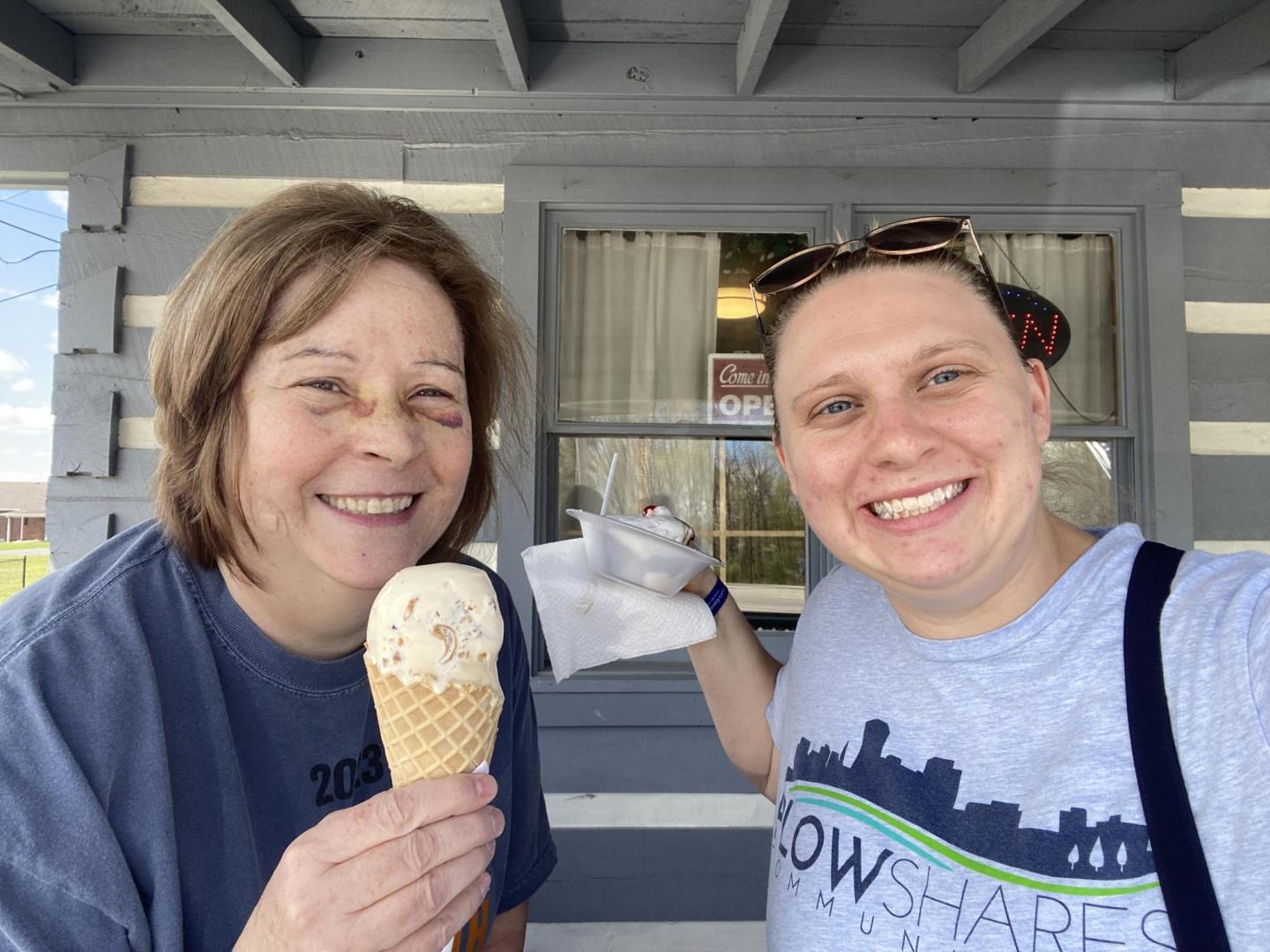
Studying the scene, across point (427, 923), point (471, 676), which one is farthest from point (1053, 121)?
point (427, 923)

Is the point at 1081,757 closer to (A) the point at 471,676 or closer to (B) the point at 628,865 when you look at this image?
(A) the point at 471,676

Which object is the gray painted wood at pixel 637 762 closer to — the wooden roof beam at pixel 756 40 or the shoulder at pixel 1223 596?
the shoulder at pixel 1223 596

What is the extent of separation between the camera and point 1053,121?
327cm

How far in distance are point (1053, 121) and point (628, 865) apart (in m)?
3.51

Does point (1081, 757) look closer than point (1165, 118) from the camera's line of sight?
Yes

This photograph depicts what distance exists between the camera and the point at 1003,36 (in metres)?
2.92

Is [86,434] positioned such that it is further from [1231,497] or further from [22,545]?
[1231,497]

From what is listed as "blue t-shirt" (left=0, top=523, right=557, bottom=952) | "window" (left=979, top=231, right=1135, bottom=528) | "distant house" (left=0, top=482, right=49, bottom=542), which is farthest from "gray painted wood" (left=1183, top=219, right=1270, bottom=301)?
"distant house" (left=0, top=482, right=49, bottom=542)

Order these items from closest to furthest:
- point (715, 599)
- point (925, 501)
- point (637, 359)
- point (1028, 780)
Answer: point (1028, 780)
point (925, 501)
point (715, 599)
point (637, 359)

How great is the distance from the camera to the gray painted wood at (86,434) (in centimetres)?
310

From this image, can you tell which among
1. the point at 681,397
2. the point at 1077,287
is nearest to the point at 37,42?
the point at 681,397

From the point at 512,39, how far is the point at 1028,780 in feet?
9.34

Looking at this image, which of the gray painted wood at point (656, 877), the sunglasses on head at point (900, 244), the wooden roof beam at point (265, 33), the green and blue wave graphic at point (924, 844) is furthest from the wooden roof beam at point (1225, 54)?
the wooden roof beam at point (265, 33)

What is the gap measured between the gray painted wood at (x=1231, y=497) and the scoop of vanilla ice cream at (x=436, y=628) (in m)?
3.24
